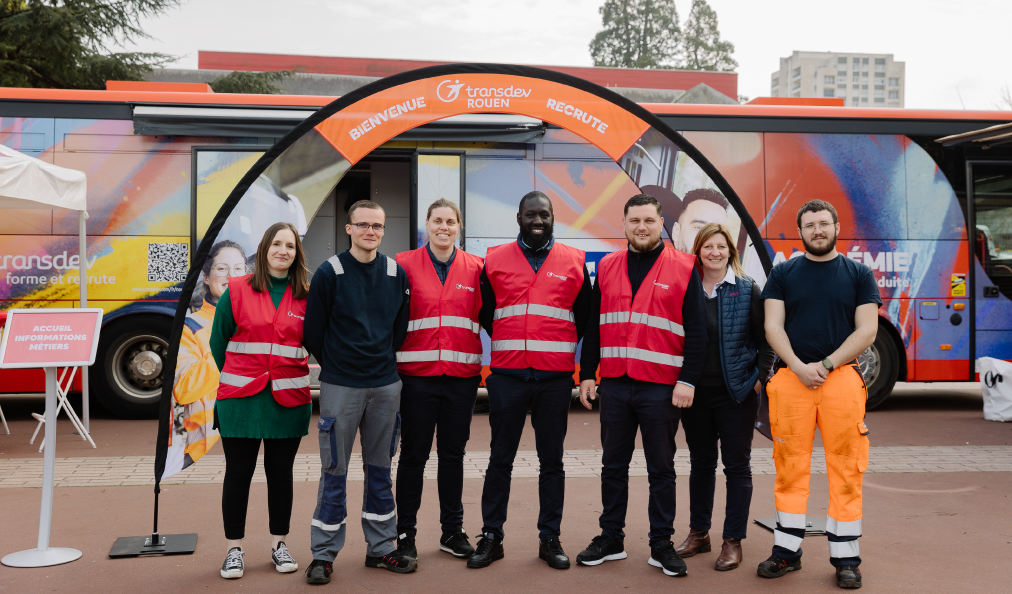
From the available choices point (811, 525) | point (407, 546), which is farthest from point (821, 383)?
point (407, 546)

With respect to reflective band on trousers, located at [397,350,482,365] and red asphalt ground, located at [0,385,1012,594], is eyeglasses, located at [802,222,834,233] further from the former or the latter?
reflective band on trousers, located at [397,350,482,365]

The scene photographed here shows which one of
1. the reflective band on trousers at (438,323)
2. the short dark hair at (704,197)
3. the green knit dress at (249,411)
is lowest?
the green knit dress at (249,411)

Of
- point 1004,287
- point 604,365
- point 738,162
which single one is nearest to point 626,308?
point 604,365

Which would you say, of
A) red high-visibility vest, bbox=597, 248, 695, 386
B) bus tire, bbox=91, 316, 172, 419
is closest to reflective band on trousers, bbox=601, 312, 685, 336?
red high-visibility vest, bbox=597, 248, 695, 386

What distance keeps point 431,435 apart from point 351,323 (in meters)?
0.78

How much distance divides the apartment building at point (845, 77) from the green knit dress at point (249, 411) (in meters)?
98.8

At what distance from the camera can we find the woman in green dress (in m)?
3.97

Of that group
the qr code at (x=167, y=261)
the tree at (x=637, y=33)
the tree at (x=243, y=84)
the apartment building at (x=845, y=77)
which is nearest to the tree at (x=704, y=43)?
the tree at (x=637, y=33)

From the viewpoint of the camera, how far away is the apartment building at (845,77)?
97062 mm

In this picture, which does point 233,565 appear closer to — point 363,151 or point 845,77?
point 363,151

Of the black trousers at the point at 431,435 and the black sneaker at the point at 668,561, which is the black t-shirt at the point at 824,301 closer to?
the black sneaker at the point at 668,561

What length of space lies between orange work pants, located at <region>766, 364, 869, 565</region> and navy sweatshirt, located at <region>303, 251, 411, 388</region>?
2.13m

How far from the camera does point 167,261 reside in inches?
320

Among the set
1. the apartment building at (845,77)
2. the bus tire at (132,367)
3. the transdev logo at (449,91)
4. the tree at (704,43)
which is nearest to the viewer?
the transdev logo at (449,91)
